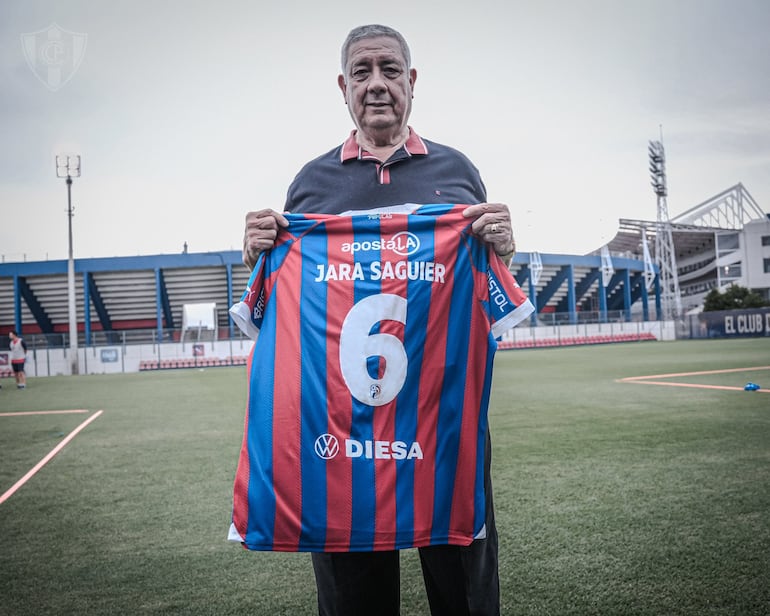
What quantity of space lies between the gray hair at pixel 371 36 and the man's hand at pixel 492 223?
2.00 feet

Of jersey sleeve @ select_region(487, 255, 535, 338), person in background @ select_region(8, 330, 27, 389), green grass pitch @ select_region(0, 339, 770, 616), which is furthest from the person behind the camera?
person in background @ select_region(8, 330, 27, 389)

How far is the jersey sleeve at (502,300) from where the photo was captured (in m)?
2.02

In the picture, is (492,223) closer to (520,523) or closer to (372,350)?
(372,350)

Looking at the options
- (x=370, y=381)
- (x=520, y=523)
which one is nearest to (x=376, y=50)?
(x=370, y=381)

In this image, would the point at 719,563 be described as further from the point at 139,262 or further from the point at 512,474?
the point at 139,262

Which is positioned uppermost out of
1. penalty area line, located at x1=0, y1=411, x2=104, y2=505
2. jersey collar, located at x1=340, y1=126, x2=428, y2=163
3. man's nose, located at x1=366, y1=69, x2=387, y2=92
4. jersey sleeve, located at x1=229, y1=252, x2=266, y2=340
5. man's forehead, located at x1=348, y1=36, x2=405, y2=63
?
man's forehead, located at x1=348, y1=36, x2=405, y2=63

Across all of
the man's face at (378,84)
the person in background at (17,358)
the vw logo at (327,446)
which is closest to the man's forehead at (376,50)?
the man's face at (378,84)

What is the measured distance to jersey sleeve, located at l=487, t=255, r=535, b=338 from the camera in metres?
2.02

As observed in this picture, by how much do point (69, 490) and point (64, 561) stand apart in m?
1.97

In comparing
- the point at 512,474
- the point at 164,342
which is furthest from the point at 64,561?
the point at 164,342

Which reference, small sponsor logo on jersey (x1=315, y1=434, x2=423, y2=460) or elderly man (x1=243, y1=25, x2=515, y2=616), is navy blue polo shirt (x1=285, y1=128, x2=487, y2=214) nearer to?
elderly man (x1=243, y1=25, x2=515, y2=616)

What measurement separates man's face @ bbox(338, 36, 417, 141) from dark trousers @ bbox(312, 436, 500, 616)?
1.24 m

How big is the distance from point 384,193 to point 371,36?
1.78 ft

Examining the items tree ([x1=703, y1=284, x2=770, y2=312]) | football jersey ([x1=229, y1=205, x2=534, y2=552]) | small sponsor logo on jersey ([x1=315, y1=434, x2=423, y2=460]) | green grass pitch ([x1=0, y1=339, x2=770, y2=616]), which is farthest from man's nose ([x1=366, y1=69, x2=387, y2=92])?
tree ([x1=703, y1=284, x2=770, y2=312])
